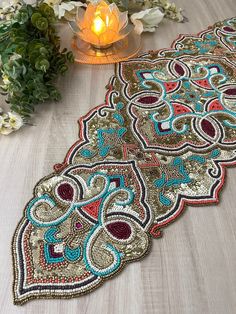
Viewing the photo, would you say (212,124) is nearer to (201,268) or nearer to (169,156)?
(169,156)

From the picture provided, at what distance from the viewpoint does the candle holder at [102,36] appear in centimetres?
89

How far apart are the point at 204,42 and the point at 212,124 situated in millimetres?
313

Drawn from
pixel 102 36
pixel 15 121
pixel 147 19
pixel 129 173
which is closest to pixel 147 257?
pixel 129 173

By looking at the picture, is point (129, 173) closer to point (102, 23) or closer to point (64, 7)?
point (102, 23)

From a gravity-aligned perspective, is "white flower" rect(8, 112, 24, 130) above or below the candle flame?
below

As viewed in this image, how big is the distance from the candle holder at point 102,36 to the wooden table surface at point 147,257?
180 millimetres

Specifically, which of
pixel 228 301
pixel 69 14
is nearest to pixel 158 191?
pixel 228 301

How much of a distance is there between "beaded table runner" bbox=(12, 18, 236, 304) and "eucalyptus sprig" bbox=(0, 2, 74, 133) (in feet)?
0.36

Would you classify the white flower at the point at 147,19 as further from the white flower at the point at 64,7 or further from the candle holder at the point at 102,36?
the white flower at the point at 64,7

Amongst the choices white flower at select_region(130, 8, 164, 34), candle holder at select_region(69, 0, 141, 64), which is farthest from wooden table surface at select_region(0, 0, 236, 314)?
white flower at select_region(130, 8, 164, 34)

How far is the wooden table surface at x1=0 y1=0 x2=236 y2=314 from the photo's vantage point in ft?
1.76

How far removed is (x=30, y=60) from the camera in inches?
29.8

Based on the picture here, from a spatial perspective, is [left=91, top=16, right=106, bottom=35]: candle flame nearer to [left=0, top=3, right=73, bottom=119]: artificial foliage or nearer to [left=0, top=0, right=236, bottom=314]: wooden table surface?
[left=0, top=3, right=73, bottom=119]: artificial foliage

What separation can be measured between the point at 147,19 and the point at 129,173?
20.2 inches
